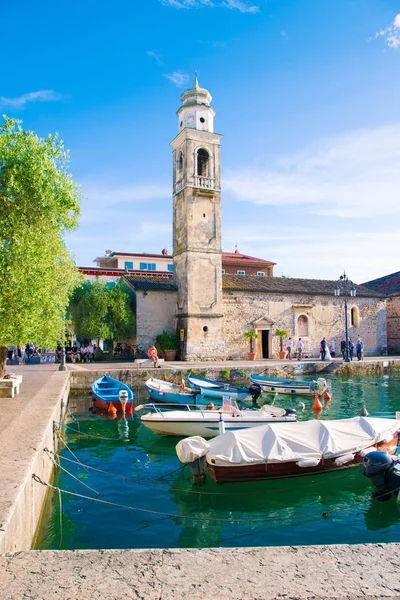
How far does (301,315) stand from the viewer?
3803 centimetres

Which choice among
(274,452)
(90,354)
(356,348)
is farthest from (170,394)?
(356,348)

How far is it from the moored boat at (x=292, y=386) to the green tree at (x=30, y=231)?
12.0 m

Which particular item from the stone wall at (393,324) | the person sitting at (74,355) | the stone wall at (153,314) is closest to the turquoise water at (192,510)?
the stone wall at (153,314)

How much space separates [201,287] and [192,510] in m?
24.5

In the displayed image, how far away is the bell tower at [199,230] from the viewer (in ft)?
107

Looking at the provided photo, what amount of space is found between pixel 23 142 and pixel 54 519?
38.2 ft

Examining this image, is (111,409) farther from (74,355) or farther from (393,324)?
(393,324)

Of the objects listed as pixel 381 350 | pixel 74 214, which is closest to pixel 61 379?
pixel 74 214

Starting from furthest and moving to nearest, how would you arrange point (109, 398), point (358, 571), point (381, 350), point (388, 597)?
point (381, 350) < point (109, 398) < point (358, 571) < point (388, 597)

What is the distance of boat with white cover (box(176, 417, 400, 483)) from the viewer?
9.69 metres

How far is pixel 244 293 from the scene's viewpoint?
1409 inches

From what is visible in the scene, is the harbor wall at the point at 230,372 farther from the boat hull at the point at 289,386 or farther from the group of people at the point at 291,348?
the group of people at the point at 291,348

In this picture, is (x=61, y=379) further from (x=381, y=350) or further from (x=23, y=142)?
(x=381, y=350)

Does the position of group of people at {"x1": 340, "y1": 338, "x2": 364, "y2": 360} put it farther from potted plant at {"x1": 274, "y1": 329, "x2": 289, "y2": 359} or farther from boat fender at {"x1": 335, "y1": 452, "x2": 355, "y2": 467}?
boat fender at {"x1": 335, "y1": 452, "x2": 355, "y2": 467}
